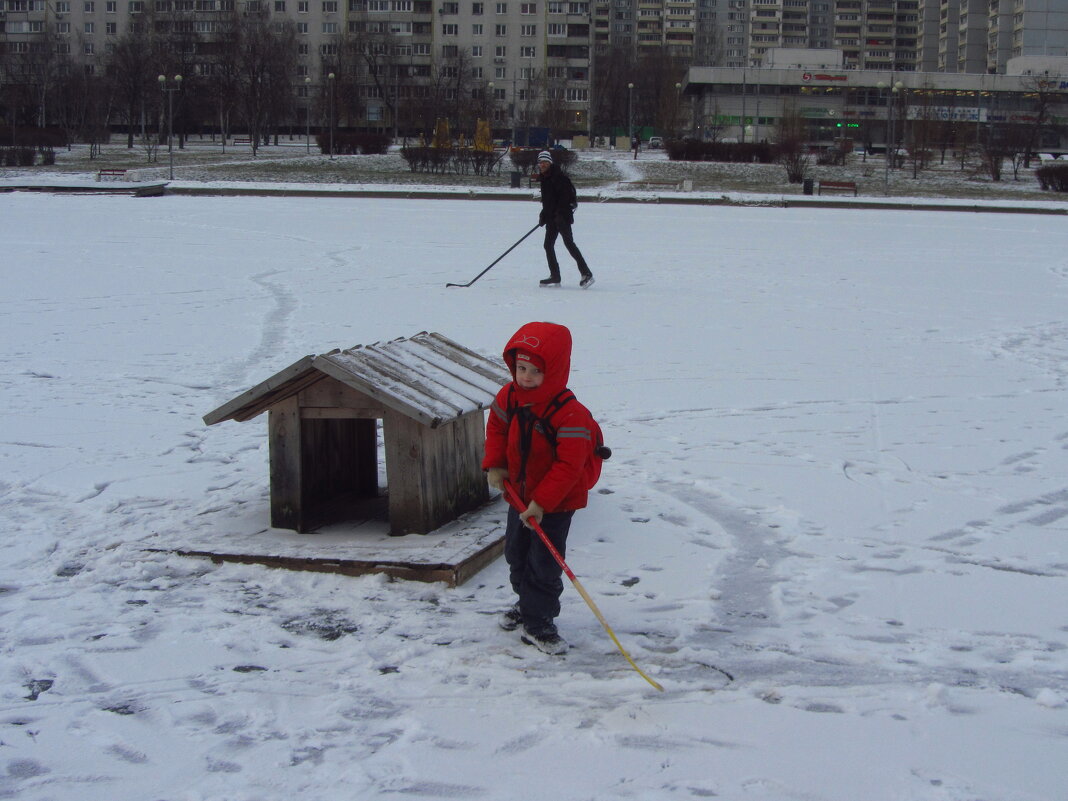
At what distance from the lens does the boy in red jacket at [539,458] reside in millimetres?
3869

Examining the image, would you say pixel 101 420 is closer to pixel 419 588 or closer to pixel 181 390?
pixel 181 390

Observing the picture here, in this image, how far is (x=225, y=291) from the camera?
13000 mm

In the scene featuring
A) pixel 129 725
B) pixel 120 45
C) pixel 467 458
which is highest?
pixel 120 45

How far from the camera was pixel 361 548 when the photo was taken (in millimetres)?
4828

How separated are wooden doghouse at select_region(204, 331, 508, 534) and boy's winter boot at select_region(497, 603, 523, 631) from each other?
3.05 ft

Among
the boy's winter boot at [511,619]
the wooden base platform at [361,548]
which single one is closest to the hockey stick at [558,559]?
Result: the boy's winter boot at [511,619]

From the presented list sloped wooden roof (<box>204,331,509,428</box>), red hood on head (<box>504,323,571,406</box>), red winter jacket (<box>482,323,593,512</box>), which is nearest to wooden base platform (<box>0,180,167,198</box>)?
sloped wooden roof (<box>204,331,509,428</box>)

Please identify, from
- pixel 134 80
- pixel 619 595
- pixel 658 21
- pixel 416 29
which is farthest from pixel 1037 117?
pixel 658 21

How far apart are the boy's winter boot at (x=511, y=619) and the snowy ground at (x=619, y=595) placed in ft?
0.17

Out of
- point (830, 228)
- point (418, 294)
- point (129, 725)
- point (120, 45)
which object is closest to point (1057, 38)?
point (120, 45)

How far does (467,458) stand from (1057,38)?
13891 centimetres

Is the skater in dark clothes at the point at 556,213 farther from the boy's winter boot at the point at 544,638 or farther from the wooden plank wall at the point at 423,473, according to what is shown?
the boy's winter boot at the point at 544,638

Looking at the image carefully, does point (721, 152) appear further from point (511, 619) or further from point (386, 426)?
point (511, 619)

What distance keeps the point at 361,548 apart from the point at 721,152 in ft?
184
